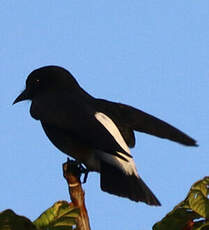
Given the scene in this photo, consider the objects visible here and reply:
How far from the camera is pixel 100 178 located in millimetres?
4520

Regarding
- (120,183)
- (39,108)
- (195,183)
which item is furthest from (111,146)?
(195,183)

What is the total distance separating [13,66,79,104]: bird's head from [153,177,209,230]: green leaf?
3889 mm

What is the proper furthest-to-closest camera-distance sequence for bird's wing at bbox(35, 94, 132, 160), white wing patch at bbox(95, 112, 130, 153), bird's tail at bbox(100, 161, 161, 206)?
white wing patch at bbox(95, 112, 130, 153) < bird's wing at bbox(35, 94, 132, 160) < bird's tail at bbox(100, 161, 161, 206)

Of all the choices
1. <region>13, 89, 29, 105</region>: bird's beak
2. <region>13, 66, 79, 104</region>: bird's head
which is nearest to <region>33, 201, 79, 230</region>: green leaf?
<region>13, 66, 79, 104</region>: bird's head

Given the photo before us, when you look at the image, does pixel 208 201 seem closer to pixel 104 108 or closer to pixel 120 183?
pixel 120 183

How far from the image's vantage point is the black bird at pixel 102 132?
436cm

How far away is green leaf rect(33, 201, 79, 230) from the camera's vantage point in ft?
7.82

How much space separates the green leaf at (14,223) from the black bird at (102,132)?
1.72m

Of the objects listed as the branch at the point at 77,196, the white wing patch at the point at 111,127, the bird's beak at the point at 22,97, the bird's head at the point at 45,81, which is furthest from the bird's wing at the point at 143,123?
the bird's beak at the point at 22,97

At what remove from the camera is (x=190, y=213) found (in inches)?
93.5

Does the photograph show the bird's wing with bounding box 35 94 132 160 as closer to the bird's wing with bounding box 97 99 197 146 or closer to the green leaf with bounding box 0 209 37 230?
the bird's wing with bounding box 97 99 197 146

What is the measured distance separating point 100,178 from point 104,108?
96cm

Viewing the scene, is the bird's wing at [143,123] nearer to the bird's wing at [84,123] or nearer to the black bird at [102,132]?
the black bird at [102,132]

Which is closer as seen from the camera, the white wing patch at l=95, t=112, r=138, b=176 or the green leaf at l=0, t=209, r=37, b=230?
the green leaf at l=0, t=209, r=37, b=230
